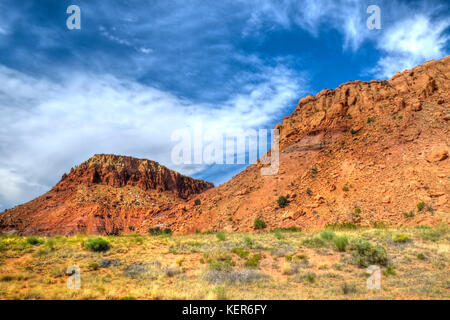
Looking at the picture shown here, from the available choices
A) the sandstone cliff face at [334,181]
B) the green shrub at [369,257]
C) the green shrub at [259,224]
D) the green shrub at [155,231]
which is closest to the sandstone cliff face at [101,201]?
the sandstone cliff face at [334,181]

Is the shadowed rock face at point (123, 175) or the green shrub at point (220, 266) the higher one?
the shadowed rock face at point (123, 175)

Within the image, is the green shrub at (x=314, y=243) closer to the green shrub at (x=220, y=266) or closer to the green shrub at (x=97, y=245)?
the green shrub at (x=220, y=266)

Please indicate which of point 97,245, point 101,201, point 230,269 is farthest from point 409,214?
point 101,201

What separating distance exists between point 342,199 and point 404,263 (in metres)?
19.1

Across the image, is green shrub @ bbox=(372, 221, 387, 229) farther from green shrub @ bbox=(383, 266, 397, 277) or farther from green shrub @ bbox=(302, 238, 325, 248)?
green shrub @ bbox=(383, 266, 397, 277)

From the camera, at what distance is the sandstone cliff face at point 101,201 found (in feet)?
176

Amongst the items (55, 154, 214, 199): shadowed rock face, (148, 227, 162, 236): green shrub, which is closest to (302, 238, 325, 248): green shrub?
(148, 227, 162, 236): green shrub

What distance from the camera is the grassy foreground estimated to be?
903 centimetres

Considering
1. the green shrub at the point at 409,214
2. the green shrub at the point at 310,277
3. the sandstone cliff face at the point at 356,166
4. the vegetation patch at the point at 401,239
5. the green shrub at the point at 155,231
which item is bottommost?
the green shrub at the point at 155,231

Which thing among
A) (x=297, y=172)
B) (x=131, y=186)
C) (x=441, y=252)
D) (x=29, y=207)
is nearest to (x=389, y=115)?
(x=297, y=172)

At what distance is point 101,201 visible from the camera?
197 feet

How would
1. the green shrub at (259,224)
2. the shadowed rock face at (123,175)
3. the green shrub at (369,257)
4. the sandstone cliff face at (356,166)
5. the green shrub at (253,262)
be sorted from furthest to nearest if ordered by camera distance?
the shadowed rock face at (123,175)
the green shrub at (259,224)
the sandstone cliff face at (356,166)
the green shrub at (253,262)
the green shrub at (369,257)

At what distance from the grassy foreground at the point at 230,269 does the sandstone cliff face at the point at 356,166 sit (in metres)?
10.7

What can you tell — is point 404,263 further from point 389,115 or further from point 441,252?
point 389,115
